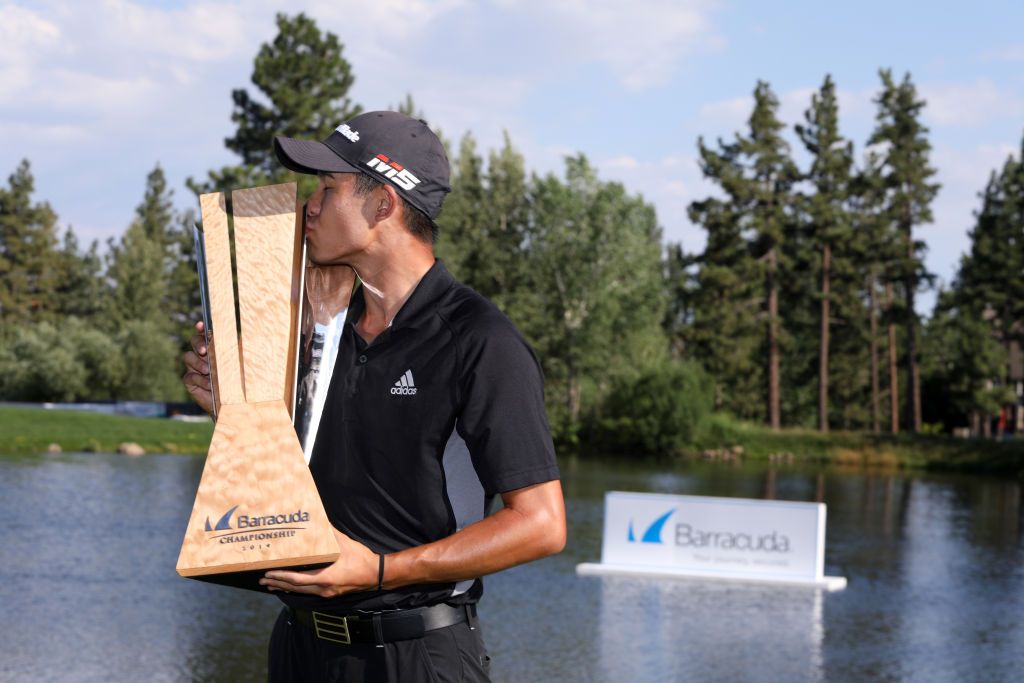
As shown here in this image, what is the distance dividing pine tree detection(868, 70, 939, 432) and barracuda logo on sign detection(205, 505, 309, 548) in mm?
77153

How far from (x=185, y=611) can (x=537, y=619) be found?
4.04 metres

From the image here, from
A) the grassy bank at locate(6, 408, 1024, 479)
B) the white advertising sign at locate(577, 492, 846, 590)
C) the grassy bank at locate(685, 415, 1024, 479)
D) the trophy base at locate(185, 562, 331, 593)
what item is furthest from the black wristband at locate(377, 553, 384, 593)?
the grassy bank at locate(685, 415, 1024, 479)

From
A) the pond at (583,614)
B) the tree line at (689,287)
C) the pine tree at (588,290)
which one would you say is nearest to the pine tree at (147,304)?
the tree line at (689,287)

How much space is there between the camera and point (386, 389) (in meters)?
3.06

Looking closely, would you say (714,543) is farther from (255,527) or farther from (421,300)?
(255,527)

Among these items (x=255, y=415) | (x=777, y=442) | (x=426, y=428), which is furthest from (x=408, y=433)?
(x=777, y=442)

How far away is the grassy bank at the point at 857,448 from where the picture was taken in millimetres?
64062

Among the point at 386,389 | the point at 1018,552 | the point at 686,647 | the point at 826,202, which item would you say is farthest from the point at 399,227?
the point at 826,202

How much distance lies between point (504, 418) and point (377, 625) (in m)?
0.59

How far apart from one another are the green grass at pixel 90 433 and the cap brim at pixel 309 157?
4671 centimetres

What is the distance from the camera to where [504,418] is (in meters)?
2.95

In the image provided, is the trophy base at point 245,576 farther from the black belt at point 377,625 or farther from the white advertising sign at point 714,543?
the white advertising sign at point 714,543

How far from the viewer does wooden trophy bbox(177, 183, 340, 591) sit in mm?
2656

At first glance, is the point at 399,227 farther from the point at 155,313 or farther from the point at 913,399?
the point at 155,313
